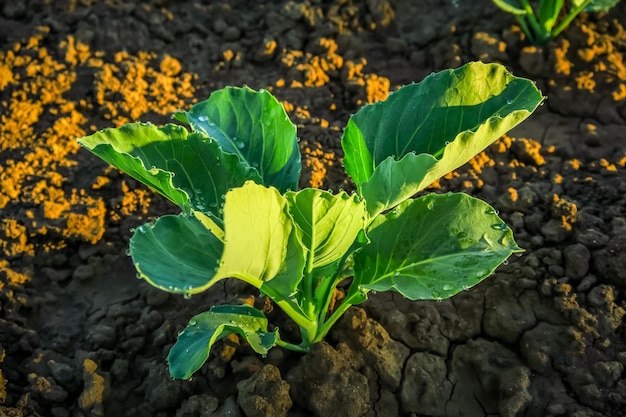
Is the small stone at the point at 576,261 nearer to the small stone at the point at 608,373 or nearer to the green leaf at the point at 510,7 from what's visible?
the small stone at the point at 608,373

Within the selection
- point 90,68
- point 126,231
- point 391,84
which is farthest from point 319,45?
point 126,231

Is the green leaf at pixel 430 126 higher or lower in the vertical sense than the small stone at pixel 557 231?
higher

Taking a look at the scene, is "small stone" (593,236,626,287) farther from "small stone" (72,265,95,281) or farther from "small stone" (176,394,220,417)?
"small stone" (72,265,95,281)

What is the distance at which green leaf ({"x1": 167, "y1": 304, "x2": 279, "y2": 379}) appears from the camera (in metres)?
1.51

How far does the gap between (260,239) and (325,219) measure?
16 cm

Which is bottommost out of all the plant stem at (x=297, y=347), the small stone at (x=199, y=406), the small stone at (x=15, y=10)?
the small stone at (x=199, y=406)

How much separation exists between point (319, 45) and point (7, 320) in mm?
1532

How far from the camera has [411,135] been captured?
169cm

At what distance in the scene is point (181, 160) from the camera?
5.31 ft

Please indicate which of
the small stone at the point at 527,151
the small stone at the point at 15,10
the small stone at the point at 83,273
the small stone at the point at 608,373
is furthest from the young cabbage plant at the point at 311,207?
the small stone at the point at 15,10

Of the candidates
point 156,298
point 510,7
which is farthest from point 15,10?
point 510,7

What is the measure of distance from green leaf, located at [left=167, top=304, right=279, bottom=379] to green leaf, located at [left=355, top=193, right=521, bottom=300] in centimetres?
27

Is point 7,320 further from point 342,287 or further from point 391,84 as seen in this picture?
point 391,84

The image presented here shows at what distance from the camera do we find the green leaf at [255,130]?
1.74 meters
